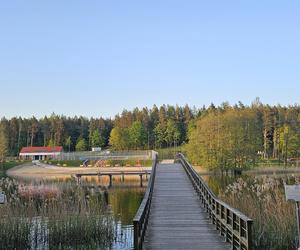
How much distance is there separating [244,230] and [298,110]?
100 m

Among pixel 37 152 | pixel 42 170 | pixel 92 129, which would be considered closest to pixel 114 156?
pixel 42 170

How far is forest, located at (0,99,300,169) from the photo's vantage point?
5966 centimetres

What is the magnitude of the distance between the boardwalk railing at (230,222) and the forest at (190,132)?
43686mm

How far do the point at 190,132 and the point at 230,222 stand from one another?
68.3m

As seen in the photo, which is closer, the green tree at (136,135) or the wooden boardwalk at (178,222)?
the wooden boardwalk at (178,222)

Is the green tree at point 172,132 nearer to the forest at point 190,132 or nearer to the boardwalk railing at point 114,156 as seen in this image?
the forest at point 190,132

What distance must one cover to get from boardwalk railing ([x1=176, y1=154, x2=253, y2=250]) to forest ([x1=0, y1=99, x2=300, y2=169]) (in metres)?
43.7

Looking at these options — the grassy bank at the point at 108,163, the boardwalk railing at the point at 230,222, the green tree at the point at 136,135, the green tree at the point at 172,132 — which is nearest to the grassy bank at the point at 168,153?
the grassy bank at the point at 108,163

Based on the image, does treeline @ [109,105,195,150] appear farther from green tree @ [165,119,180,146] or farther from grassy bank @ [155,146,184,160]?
grassy bank @ [155,146,184,160]

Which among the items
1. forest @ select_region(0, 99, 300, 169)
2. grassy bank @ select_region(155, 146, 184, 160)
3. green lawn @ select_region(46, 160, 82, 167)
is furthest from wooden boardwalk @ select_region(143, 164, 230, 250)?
green lawn @ select_region(46, 160, 82, 167)

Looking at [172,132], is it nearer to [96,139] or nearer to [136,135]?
[136,135]

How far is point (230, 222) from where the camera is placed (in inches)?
435

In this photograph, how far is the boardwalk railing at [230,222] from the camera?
8.55 meters

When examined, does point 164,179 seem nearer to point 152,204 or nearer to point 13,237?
point 152,204
